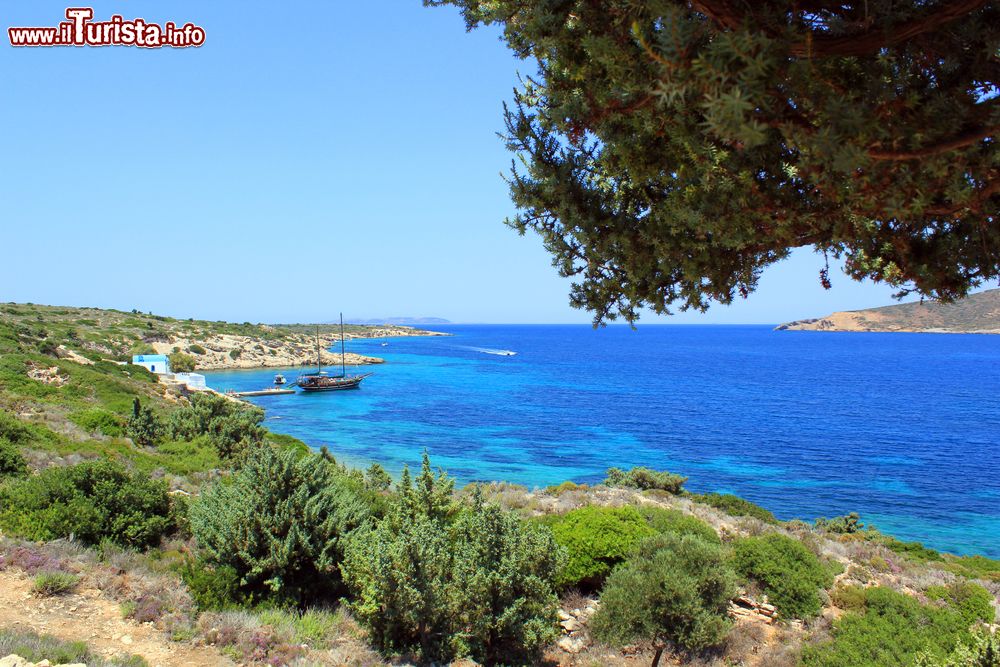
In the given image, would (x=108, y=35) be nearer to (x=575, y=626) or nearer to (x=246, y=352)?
(x=575, y=626)

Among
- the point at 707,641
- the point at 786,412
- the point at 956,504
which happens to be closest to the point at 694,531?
the point at 707,641

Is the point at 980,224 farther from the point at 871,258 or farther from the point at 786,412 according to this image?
the point at 786,412

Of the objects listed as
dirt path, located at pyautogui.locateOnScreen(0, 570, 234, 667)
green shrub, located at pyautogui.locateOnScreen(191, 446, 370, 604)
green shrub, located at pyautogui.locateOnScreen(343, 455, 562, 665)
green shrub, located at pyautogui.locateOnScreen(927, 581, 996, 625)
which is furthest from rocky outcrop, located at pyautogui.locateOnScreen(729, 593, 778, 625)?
dirt path, located at pyautogui.locateOnScreen(0, 570, 234, 667)

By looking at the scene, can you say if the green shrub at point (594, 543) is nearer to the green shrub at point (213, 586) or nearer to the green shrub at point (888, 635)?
the green shrub at point (888, 635)

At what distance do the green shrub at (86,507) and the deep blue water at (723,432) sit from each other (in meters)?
21.3

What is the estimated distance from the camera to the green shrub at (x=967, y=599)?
30.8 feet

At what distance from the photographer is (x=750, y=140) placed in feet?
7.87

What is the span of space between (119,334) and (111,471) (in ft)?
225

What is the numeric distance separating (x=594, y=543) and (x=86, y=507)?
8482 mm

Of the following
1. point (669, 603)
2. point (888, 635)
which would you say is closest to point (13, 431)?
point (669, 603)

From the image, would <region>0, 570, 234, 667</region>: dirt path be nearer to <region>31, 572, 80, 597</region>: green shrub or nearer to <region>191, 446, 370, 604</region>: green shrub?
<region>31, 572, 80, 597</region>: green shrub

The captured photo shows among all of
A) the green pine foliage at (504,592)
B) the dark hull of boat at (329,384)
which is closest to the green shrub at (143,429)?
the green pine foliage at (504,592)

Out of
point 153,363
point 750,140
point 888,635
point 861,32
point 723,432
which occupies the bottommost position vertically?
point 723,432

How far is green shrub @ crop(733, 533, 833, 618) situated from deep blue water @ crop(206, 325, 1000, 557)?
55.7 feet
